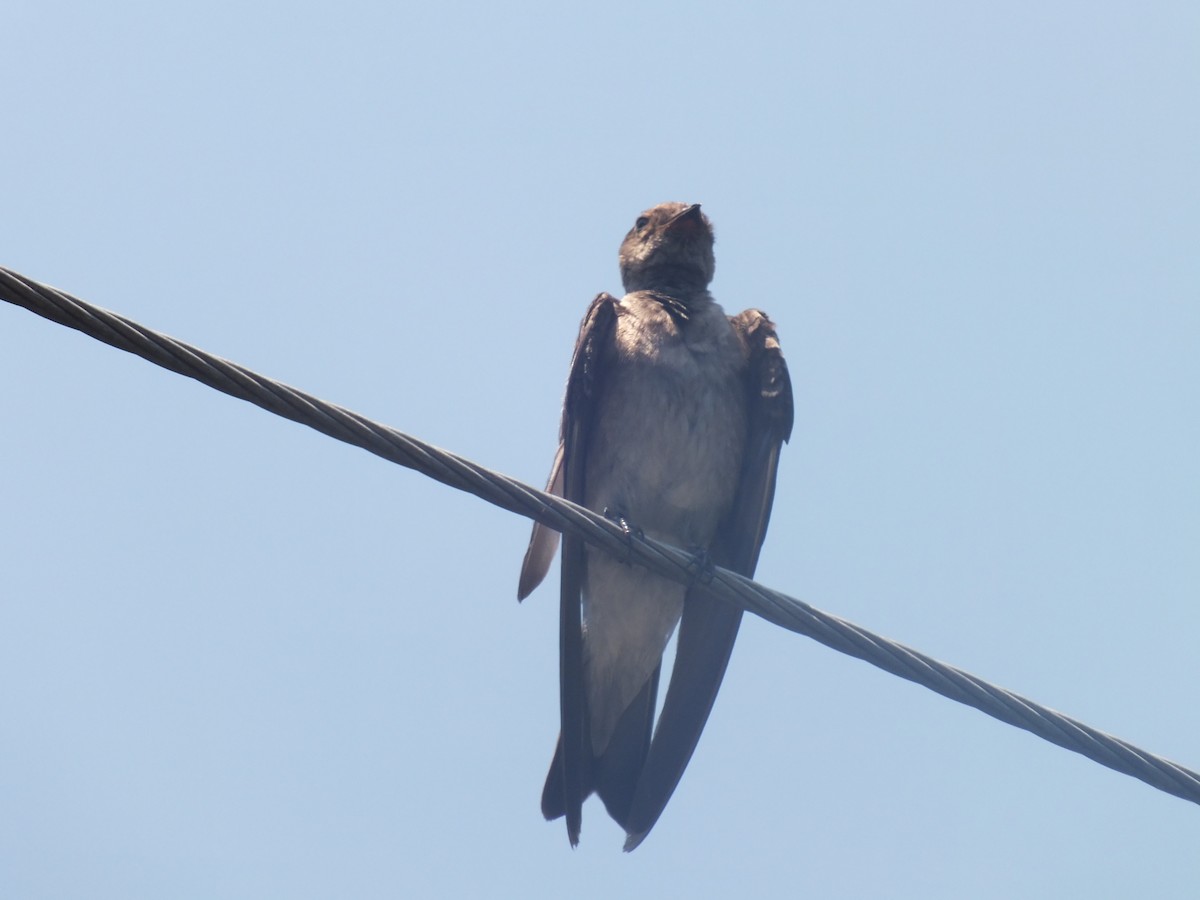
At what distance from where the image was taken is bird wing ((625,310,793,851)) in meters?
6.57

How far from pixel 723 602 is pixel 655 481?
75 centimetres

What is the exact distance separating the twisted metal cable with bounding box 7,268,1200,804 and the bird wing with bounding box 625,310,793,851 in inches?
74.6

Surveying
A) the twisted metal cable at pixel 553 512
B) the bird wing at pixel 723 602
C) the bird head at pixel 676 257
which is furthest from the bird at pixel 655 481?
the twisted metal cable at pixel 553 512

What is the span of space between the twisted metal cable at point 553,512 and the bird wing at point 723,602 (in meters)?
1.90

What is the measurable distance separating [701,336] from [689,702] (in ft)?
5.73

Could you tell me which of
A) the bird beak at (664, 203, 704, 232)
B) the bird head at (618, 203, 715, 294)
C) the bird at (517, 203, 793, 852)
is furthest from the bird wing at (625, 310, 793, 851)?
the bird beak at (664, 203, 704, 232)

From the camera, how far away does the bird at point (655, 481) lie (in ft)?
22.8

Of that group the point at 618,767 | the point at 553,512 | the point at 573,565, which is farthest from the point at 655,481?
the point at 553,512

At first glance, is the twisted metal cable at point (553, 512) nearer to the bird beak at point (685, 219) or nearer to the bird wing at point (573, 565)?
the bird wing at point (573, 565)

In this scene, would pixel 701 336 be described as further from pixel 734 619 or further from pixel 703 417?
pixel 734 619

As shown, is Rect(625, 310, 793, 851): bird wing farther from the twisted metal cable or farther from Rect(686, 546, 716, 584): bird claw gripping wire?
the twisted metal cable

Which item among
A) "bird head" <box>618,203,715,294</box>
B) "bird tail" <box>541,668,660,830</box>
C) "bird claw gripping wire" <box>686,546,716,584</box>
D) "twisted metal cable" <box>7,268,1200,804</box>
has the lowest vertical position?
"bird tail" <box>541,668,660,830</box>

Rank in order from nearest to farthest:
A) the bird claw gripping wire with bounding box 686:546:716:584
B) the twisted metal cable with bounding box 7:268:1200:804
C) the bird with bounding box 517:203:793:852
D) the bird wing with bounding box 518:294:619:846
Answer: the twisted metal cable with bounding box 7:268:1200:804 < the bird claw gripping wire with bounding box 686:546:716:584 < the bird wing with bounding box 518:294:619:846 < the bird with bounding box 517:203:793:852

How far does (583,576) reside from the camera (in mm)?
7105
